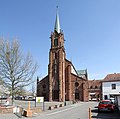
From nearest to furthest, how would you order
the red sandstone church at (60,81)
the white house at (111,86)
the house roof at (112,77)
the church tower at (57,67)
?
the white house at (111,86) < the house roof at (112,77) < the church tower at (57,67) < the red sandstone church at (60,81)

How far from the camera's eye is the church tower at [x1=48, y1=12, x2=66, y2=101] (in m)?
68.5

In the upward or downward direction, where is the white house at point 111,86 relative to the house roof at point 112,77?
downward

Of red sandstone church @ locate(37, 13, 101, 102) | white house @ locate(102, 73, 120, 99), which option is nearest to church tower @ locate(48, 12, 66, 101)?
red sandstone church @ locate(37, 13, 101, 102)

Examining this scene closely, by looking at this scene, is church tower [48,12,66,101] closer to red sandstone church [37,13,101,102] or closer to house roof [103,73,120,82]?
red sandstone church [37,13,101,102]

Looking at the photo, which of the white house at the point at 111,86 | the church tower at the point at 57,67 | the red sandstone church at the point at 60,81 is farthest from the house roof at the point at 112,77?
the church tower at the point at 57,67

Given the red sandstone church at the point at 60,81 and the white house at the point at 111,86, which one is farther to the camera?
the red sandstone church at the point at 60,81

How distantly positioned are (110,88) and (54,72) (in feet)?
69.7

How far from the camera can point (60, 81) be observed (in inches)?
2694

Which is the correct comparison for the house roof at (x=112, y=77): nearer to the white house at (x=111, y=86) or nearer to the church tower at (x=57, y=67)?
the white house at (x=111, y=86)

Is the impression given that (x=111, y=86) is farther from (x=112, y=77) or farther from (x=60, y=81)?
(x=60, y=81)

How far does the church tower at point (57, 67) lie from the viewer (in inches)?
2697

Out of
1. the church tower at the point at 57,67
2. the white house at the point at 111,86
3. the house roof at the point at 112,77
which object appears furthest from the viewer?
the church tower at the point at 57,67

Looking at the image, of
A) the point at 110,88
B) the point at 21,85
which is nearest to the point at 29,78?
the point at 21,85

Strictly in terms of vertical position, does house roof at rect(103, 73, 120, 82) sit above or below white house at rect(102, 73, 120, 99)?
above
